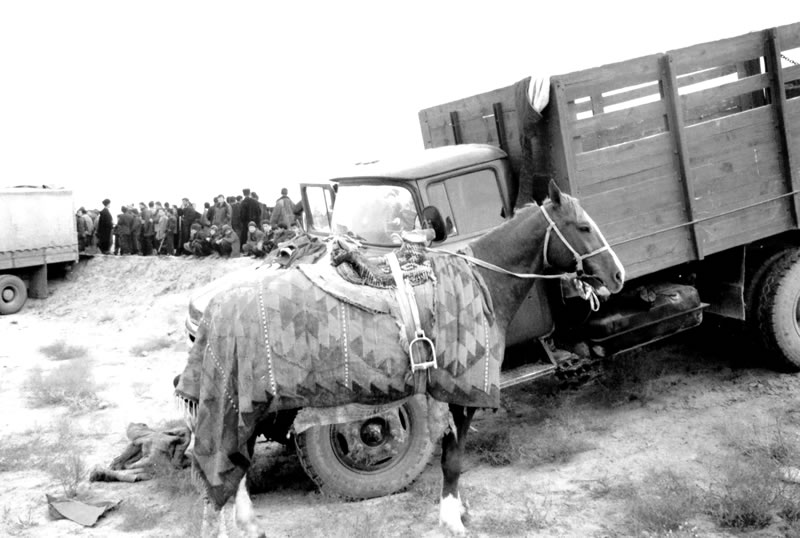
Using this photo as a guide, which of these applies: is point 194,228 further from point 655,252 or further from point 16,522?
point 655,252

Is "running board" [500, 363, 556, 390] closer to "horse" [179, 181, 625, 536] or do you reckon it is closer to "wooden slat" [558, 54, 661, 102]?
"horse" [179, 181, 625, 536]

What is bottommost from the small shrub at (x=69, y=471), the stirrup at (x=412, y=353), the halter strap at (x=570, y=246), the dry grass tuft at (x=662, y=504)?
the dry grass tuft at (x=662, y=504)

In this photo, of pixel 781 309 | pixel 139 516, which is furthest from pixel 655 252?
pixel 139 516

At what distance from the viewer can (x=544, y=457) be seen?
5934mm

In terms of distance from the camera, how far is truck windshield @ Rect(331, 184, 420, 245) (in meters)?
6.13

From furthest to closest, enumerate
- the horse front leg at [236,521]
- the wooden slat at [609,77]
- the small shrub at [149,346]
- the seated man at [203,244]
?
the seated man at [203,244] → the small shrub at [149,346] → the wooden slat at [609,77] → the horse front leg at [236,521]

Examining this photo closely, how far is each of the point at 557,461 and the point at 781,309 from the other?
2.95 m

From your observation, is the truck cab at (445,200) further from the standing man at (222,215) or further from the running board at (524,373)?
the standing man at (222,215)

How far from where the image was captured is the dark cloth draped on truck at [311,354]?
4.47 m

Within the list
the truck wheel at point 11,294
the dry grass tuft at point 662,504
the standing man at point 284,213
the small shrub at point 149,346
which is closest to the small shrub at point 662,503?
the dry grass tuft at point 662,504

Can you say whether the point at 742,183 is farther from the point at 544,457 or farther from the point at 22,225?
the point at 22,225

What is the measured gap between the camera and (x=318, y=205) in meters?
7.66

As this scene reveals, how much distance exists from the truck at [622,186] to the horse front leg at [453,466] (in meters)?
0.74

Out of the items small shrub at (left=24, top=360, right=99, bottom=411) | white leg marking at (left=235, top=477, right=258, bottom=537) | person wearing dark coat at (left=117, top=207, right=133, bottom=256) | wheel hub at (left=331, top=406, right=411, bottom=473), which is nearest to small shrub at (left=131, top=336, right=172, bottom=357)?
small shrub at (left=24, top=360, right=99, bottom=411)
